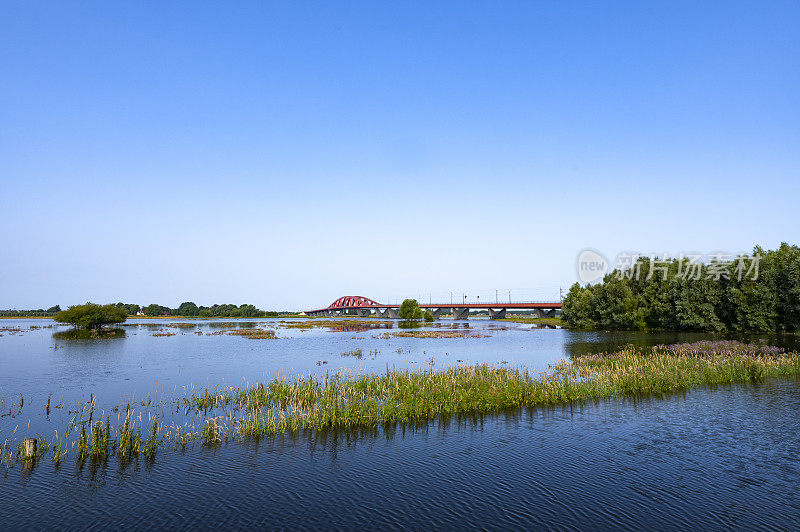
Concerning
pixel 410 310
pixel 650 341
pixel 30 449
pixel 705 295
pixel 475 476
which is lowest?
pixel 650 341

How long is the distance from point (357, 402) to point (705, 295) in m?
90.8

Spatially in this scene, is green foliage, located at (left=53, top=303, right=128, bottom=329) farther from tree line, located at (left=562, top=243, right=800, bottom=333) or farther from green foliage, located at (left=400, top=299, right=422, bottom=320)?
tree line, located at (left=562, top=243, right=800, bottom=333)

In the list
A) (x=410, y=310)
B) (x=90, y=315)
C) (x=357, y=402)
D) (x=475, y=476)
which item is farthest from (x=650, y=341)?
(x=90, y=315)

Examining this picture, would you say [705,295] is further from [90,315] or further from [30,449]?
[90,315]

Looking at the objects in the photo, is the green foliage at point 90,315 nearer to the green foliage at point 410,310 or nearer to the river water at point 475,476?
the river water at point 475,476

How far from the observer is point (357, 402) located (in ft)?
82.3

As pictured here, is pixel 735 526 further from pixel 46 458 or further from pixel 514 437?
pixel 46 458

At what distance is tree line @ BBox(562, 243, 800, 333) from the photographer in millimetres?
78188

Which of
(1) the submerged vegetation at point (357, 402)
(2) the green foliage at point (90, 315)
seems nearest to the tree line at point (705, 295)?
(1) the submerged vegetation at point (357, 402)

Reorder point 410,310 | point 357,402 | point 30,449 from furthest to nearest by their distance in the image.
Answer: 1. point 410,310
2. point 357,402
3. point 30,449

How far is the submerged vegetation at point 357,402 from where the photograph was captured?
19766mm

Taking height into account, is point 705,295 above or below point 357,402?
above

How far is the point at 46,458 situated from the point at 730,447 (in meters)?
29.2

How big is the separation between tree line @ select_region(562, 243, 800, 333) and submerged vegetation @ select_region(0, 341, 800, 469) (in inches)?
1973
